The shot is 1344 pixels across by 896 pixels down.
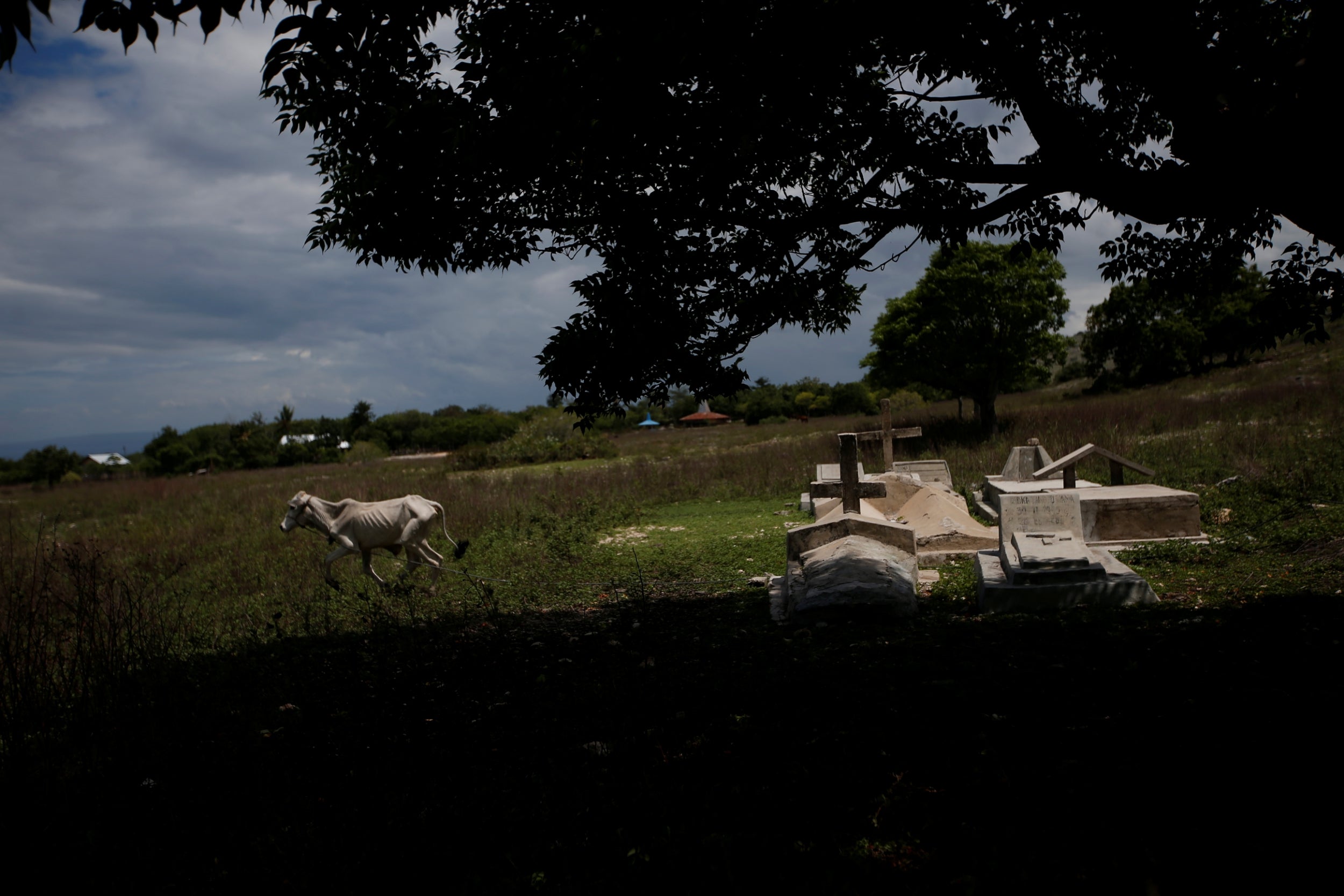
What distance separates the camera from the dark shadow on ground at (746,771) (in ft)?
9.02

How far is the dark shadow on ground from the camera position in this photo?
2748mm

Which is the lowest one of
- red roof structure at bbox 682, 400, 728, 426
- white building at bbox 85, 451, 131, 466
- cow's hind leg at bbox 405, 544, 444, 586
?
cow's hind leg at bbox 405, 544, 444, 586

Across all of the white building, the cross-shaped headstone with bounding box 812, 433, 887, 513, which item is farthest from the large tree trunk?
the white building

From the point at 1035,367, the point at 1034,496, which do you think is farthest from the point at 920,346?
the point at 1034,496

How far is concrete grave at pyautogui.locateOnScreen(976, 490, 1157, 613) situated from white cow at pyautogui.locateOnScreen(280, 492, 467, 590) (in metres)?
6.69

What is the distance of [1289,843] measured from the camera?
2.56 metres

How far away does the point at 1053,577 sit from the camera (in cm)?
666

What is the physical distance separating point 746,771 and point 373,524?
7551mm

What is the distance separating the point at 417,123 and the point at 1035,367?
90.0 ft

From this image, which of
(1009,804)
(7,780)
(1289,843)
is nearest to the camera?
(1289,843)

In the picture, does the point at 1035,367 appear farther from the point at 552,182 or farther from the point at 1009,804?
the point at 1009,804

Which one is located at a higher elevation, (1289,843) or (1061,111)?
(1061,111)

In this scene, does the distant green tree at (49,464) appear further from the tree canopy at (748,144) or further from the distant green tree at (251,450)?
the tree canopy at (748,144)

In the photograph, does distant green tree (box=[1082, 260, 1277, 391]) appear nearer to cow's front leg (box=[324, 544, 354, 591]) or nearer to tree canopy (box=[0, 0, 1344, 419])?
tree canopy (box=[0, 0, 1344, 419])
